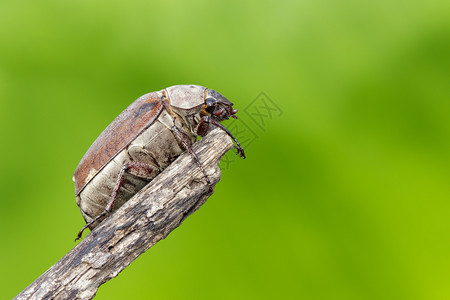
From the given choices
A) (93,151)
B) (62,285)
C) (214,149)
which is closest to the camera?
(62,285)

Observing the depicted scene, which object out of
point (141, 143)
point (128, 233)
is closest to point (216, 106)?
point (141, 143)

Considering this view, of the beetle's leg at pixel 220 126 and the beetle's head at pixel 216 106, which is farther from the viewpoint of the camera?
the beetle's head at pixel 216 106

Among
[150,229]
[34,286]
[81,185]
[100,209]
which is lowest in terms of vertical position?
[150,229]

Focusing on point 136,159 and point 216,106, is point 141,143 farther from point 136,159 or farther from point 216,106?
point 216,106

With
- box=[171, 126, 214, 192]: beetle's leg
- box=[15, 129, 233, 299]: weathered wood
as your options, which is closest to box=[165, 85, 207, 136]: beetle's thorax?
box=[171, 126, 214, 192]: beetle's leg

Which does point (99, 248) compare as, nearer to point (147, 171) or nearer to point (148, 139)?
point (147, 171)

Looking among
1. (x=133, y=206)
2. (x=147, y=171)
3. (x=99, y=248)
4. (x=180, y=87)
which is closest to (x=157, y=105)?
(x=180, y=87)

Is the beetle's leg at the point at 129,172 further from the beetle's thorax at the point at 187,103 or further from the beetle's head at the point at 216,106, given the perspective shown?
the beetle's head at the point at 216,106

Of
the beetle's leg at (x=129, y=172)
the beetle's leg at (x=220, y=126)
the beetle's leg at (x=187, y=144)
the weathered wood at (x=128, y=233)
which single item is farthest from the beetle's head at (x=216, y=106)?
the beetle's leg at (x=129, y=172)

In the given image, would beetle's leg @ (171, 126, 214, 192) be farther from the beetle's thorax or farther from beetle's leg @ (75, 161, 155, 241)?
beetle's leg @ (75, 161, 155, 241)
